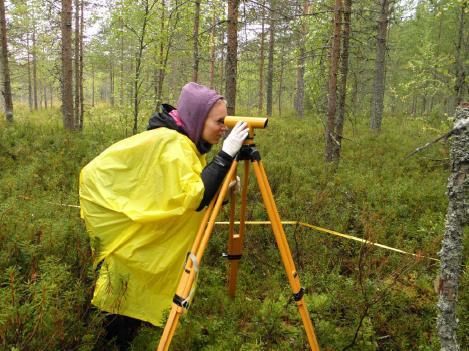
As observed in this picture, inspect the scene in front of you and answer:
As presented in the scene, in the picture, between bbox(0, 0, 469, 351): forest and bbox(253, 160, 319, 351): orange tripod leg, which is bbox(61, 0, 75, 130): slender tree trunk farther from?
bbox(253, 160, 319, 351): orange tripod leg

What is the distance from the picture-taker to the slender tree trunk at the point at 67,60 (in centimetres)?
1062

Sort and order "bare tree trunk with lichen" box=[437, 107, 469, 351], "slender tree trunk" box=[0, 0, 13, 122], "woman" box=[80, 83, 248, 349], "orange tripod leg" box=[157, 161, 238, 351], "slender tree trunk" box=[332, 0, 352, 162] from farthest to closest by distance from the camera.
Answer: "slender tree trunk" box=[0, 0, 13, 122], "slender tree trunk" box=[332, 0, 352, 162], "woman" box=[80, 83, 248, 349], "orange tripod leg" box=[157, 161, 238, 351], "bare tree trunk with lichen" box=[437, 107, 469, 351]

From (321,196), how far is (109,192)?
4.36 metres

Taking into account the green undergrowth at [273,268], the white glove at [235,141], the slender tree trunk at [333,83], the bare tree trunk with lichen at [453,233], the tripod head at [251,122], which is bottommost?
the green undergrowth at [273,268]

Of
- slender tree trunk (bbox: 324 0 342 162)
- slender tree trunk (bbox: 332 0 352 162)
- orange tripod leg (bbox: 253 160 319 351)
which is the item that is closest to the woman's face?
orange tripod leg (bbox: 253 160 319 351)

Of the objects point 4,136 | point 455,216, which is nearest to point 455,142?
point 455,216

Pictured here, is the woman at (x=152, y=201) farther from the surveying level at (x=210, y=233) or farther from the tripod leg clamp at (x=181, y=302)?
the tripod leg clamp at (x=181, y=302)

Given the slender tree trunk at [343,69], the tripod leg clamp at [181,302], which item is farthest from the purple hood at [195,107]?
the slender tree trunk at [343,69]

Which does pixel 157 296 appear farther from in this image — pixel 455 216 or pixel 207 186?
pixel 455 216

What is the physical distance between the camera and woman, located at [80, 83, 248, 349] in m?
→ 2.50

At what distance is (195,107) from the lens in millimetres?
2793

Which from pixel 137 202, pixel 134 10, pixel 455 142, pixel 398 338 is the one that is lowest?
pixel 398 338

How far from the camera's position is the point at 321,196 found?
6234 millimetres

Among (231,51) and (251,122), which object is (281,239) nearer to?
(251,122)
